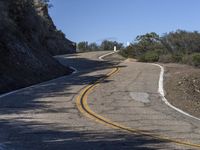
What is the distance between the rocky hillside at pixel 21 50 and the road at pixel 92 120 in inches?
101

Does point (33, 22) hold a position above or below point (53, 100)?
above

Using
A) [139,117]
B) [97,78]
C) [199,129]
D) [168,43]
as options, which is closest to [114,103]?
[139,117]

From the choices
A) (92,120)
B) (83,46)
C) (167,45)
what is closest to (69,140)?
(92,120)

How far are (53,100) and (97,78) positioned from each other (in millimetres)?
9903

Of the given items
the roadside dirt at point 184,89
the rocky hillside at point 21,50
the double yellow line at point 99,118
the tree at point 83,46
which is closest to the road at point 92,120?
the double yellow line at point 99,118

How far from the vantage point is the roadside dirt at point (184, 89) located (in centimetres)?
2030

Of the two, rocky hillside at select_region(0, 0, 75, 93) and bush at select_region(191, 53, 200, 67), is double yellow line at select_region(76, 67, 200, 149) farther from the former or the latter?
bush at select_region(191, 53, 200, 67)

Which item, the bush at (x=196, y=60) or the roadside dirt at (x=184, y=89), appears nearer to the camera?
the roadside dirt at (x=184, y=89)

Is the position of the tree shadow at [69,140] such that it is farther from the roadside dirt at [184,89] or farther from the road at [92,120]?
the roadside dirt at [184,89]

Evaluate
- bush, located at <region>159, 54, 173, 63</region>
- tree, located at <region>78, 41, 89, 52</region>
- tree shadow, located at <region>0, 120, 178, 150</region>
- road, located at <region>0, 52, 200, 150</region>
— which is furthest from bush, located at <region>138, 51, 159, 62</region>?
tree, located at <region>78, 41, 89, 52</region>

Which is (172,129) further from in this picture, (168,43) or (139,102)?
(168,43)

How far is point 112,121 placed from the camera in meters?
14.9

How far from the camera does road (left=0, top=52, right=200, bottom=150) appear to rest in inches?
446

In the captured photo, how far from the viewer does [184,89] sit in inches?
985
